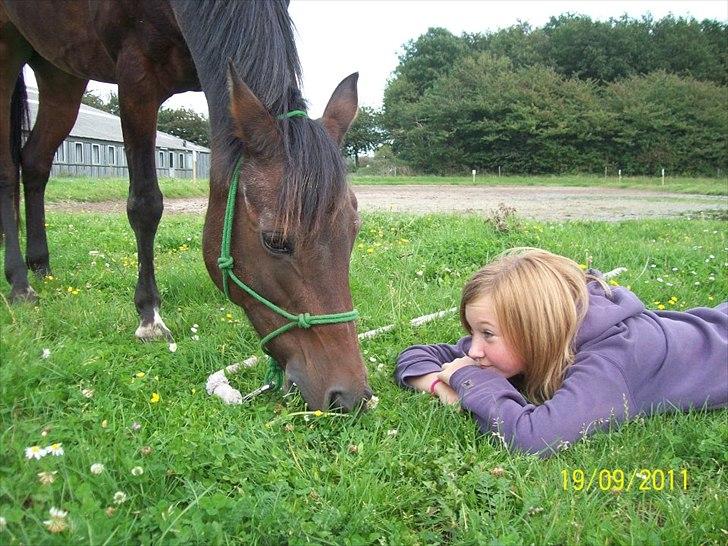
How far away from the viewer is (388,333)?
3.50m

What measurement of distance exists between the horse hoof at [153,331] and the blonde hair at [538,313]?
181 cm

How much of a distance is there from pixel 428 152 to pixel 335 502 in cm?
4784

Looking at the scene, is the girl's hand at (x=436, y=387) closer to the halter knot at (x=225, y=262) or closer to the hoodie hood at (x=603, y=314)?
the hoodie hood at (x=603, y=314)

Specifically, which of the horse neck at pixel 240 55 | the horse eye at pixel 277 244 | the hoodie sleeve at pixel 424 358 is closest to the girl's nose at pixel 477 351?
the hoodie sleeve at pixel 424 358

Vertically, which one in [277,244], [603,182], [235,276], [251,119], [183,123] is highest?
[183,123]

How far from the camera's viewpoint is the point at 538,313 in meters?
2.40

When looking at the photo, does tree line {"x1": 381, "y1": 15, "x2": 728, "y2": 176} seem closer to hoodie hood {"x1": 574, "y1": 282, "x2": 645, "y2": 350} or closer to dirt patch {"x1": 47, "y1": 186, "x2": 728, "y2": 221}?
dirt patch {"x1": 47, "y1": 186, "x2": 728, "y2": 221}

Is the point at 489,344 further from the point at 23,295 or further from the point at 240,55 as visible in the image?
the point at 23,295

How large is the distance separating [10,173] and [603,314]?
4.33m

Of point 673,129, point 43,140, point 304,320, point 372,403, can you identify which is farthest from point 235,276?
point 673,129

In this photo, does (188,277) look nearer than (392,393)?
No

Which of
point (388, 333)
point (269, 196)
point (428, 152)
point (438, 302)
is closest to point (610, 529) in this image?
point (269, 196)

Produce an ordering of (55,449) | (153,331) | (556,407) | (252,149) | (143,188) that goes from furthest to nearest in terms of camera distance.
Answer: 1. (143,188)
2. (153,331)
3. (252,149)
4. (556,407)
5. (55,449)

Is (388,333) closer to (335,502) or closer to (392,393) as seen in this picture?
(392,393)
